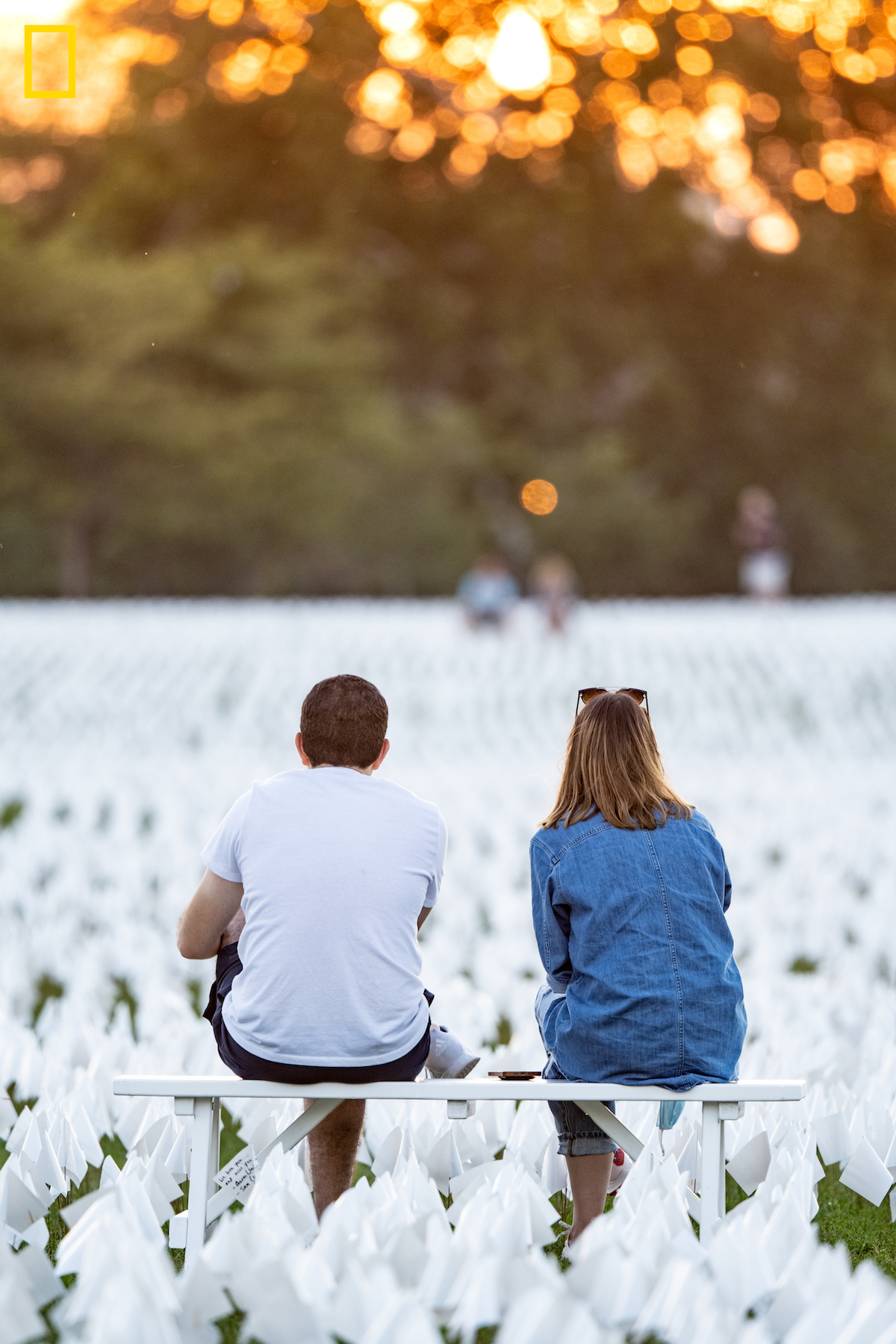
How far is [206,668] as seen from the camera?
1287 centimetres

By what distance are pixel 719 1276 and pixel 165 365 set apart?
101 ft

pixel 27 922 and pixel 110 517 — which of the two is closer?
pixel 27 922

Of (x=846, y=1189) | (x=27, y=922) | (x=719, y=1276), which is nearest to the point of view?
(x=719, y=1276)

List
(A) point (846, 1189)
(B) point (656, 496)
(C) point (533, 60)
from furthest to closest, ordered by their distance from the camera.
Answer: (B) point (656, 496) → (C) point (533, 60) → (A) point (846, 1189)

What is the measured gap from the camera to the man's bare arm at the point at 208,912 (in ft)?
8.99

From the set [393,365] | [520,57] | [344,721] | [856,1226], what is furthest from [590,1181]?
[393,365]

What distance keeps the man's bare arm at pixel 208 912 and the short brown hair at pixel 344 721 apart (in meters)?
0.29

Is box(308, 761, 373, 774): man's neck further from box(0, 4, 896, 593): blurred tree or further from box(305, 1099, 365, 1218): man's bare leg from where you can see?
box(0, 4, 896, 593): blurred tree

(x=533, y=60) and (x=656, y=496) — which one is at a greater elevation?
(x=533, y=60)

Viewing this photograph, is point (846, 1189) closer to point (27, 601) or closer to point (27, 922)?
point (27, 922)

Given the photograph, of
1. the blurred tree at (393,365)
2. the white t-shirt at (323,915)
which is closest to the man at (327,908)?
the white t-shirt at (323,915)

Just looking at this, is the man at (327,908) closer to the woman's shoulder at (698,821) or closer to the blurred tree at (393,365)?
the woman's shoulder at (698,821)

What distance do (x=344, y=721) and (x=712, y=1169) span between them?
100 cm

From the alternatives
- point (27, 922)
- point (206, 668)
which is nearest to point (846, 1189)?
point (27, 922)
